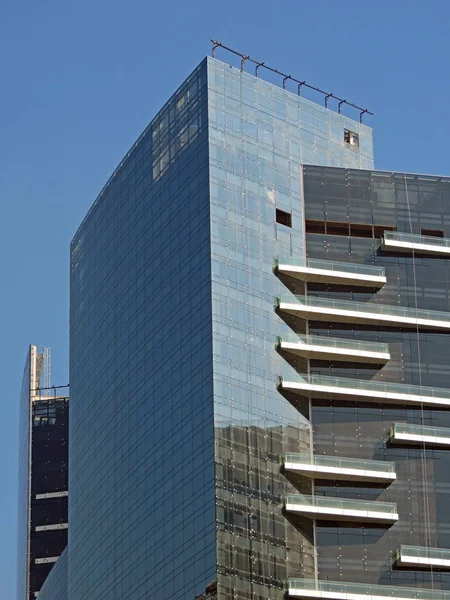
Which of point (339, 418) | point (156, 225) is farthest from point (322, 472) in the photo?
point (156, 225)

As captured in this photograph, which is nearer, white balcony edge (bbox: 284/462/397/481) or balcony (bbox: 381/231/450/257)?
white balcony edge (bbox: 284/462/397/481)

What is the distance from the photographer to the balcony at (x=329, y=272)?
12794 centimetres

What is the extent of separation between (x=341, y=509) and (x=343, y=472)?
128 inches

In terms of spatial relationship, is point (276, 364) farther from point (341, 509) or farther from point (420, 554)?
point (420, 554)

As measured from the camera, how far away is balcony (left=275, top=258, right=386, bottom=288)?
420 ft

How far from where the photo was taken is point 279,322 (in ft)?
414

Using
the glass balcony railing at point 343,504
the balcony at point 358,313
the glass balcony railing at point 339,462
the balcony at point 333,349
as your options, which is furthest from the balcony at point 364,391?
the glass balcony railing at point 343,504

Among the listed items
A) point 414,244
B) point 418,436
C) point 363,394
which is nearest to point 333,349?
point 363,394

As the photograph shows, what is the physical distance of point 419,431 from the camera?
412ft

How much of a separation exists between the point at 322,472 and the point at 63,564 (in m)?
70.9

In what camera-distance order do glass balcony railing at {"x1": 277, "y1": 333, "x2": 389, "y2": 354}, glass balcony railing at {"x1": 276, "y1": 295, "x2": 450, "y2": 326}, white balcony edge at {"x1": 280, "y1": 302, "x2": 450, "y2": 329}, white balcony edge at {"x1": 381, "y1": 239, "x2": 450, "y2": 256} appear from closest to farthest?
glass balcony railing at {"x1": 277, "y1": 333, "x2": 389, "y2": 354}, white balcony edge at {"x1": 280, "y1": 302, "x2": 450, "y2": 329}, glass balcony railing at {"x1": 276, "y1": 295, "x2": 450, "y2": 326}, white balcony edge at {"x1": 381, "y1": 239, "x2": 450, "y2": 256}

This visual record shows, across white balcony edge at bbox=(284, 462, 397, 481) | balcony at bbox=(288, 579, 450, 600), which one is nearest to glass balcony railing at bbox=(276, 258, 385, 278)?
white balcony edge at bbox=(284, 462, 397, 481)

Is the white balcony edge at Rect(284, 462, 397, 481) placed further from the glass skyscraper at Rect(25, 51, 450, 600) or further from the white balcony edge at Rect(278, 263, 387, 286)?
the white balcony edge at Rect(278, 263, 387, 286)

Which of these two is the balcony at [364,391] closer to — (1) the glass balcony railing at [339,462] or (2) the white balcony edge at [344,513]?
(1) the glass balcony railing at [339,462]
